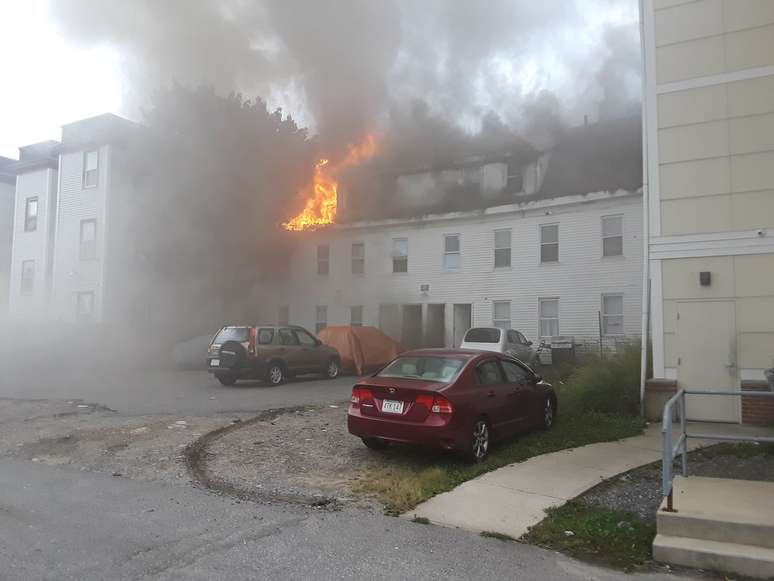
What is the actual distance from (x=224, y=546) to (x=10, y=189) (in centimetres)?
3205

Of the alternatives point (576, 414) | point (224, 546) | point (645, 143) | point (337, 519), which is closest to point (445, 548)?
point (337, 519)

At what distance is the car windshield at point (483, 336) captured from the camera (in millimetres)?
16156

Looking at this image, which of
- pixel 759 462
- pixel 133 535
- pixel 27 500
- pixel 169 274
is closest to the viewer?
pixel 133 535

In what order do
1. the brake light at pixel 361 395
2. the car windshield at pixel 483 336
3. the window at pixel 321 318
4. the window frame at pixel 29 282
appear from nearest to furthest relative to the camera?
1. the brake light at pixel 361 395
2. the car windshield at pixel 483 336
3. the window at pixel 321 318
4. the window frame at pixel 29 282

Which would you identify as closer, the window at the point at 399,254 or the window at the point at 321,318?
the window at the point at 399,254

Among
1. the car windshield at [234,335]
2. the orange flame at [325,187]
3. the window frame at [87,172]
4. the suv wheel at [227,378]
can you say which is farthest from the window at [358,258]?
the window frame at [87,172]

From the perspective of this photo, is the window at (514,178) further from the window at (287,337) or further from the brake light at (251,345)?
the brake light at (251,345)

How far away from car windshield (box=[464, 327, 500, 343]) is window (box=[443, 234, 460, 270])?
16.4 ft

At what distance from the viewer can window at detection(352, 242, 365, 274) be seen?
23.2m

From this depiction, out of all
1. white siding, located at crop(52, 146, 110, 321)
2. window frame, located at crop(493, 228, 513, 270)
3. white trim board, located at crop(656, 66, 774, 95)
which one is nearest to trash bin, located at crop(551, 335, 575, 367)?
window frame, located at crop(493, 228, 513, 270)

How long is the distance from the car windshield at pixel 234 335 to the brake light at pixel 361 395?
7.87 meters

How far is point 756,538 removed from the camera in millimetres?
4035

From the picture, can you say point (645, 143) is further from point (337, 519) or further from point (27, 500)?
point (27, 500)

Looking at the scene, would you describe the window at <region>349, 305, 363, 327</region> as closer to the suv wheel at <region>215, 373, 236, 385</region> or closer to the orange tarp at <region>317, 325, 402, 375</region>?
the orange tarp at <region>317, 325, 402, 375</region>
